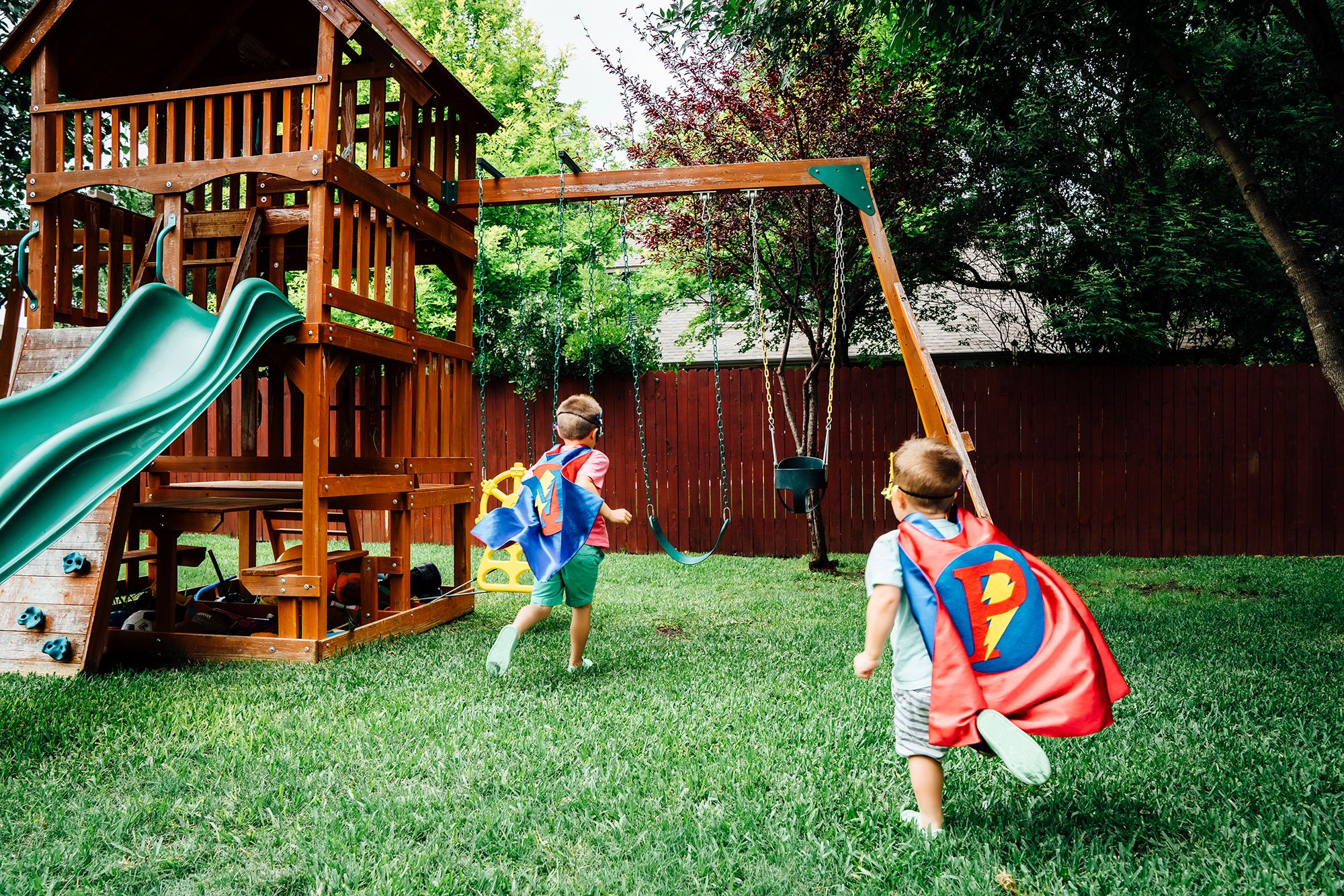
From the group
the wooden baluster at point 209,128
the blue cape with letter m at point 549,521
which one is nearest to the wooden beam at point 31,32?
the wooden baluster at point 209,128

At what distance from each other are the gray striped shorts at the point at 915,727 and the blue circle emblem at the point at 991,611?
0.20 meters

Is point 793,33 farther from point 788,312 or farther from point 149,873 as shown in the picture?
point 149,873

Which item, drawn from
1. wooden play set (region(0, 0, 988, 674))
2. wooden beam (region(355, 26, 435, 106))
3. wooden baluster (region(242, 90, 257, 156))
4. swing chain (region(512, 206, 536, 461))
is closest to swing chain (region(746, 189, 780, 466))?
wooden play set (region(0, 0, 988, 674))

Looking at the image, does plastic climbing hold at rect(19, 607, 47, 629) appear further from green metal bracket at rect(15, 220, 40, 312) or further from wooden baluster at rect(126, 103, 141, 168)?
wooden baluster at rect(126, 103, 141, 168)

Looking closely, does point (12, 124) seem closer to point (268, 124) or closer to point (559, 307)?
point (268, 124)

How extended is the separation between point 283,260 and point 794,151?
5024mm

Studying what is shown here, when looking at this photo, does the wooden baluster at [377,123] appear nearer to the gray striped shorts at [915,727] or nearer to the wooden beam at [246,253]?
the wooden beam at [246,253]

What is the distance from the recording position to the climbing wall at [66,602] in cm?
461

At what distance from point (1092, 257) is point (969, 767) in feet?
27.9

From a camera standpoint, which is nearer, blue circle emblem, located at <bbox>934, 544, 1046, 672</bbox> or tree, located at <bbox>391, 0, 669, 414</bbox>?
blue circle emblem, located at <bbox>934, 544, 1046, 672</bbox>

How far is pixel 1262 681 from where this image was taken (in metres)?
4.36

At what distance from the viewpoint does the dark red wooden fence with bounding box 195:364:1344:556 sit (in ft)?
32.6

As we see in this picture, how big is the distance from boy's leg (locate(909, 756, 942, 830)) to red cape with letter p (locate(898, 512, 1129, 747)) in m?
0.18

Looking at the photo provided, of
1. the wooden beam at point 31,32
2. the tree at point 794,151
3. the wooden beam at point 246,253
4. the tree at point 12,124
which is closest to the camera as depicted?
the wooden beam at point 246,253
